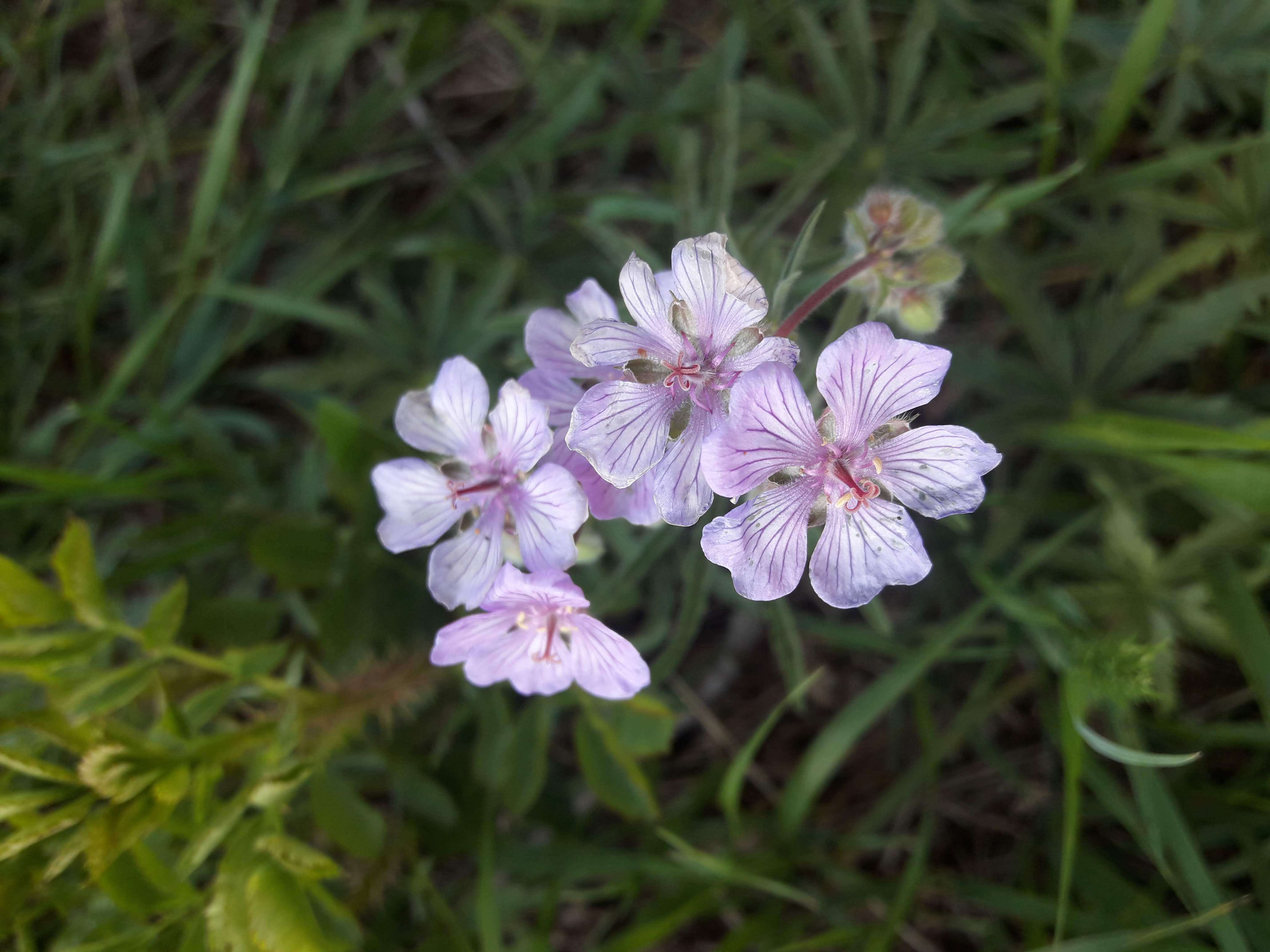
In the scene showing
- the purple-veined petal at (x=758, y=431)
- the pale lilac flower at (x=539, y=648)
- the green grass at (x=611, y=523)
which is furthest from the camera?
the green grass at (x=611, y=523)

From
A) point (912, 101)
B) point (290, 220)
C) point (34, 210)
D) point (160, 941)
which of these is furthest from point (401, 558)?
point (912, 101)

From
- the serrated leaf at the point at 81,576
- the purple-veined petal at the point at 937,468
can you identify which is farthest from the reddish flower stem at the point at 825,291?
the serrated leaf at the point at 81,576

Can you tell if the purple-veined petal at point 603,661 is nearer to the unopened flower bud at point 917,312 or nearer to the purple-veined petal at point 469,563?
the purple-veined petal at point 469,563

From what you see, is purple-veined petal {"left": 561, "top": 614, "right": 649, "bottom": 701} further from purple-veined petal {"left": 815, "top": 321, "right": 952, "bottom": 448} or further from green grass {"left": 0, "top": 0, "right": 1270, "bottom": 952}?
purple-veined petal {"left": 815, "top": 321, "right": 952, "bottom": 448}

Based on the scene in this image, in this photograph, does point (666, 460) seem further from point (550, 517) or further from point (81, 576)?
point (81, 576)

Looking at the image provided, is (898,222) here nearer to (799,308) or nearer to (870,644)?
(799,308)

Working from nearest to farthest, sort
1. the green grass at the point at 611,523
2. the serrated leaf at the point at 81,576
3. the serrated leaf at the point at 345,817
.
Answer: the serrated leaf at the point at 81,576 → the green grass at the point at 611,523 → the serrated leaf at the point at 345,817

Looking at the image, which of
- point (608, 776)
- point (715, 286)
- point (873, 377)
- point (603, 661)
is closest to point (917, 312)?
point (873, 377)

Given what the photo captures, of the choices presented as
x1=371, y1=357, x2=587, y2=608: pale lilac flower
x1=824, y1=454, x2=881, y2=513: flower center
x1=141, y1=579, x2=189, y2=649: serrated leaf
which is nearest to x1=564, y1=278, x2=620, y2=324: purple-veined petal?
x1=371, y1=357, x2=587, y2=608: pale lilac flower
